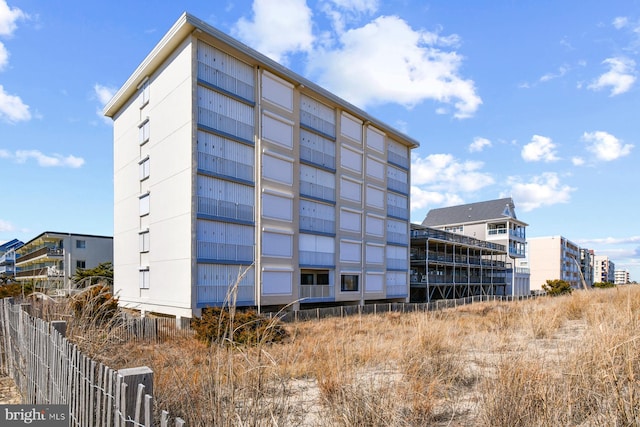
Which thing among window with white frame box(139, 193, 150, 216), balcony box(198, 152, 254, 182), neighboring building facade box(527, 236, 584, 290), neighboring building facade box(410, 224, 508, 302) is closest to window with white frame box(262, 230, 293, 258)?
balcony box(198, 152, 254, 182)

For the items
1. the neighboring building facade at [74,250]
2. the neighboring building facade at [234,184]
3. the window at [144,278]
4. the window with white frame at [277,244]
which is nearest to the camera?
the neighboring building facade at [234,184]

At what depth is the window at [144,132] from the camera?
1025 inches

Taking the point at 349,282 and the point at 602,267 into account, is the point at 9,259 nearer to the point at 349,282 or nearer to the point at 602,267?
the point at 349,282

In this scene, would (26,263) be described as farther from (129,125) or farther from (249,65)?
(249,65)

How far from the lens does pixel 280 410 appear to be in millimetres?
3969

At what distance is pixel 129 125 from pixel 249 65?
414 inches

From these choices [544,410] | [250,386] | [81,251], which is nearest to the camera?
[250,386]

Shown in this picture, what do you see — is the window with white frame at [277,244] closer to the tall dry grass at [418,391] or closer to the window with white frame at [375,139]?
the window with white frame at [375,139]

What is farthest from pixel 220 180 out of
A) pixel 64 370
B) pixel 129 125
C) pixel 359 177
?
pixel 64 370

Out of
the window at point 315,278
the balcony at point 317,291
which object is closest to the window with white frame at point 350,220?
the window at point 315,278

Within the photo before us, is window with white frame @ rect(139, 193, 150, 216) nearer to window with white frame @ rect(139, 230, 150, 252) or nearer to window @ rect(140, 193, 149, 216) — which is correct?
window @ rect(140, 193, 149, 216)

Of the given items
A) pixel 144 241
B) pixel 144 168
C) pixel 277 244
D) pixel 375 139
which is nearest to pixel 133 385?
pixel 277 244

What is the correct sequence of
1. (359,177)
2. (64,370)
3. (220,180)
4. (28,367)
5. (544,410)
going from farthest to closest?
1. (359,177)
2. (220,180)
3. (28,367)
4. (64,370)
5. (544,410)

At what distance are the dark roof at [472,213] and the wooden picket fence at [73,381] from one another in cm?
5936
